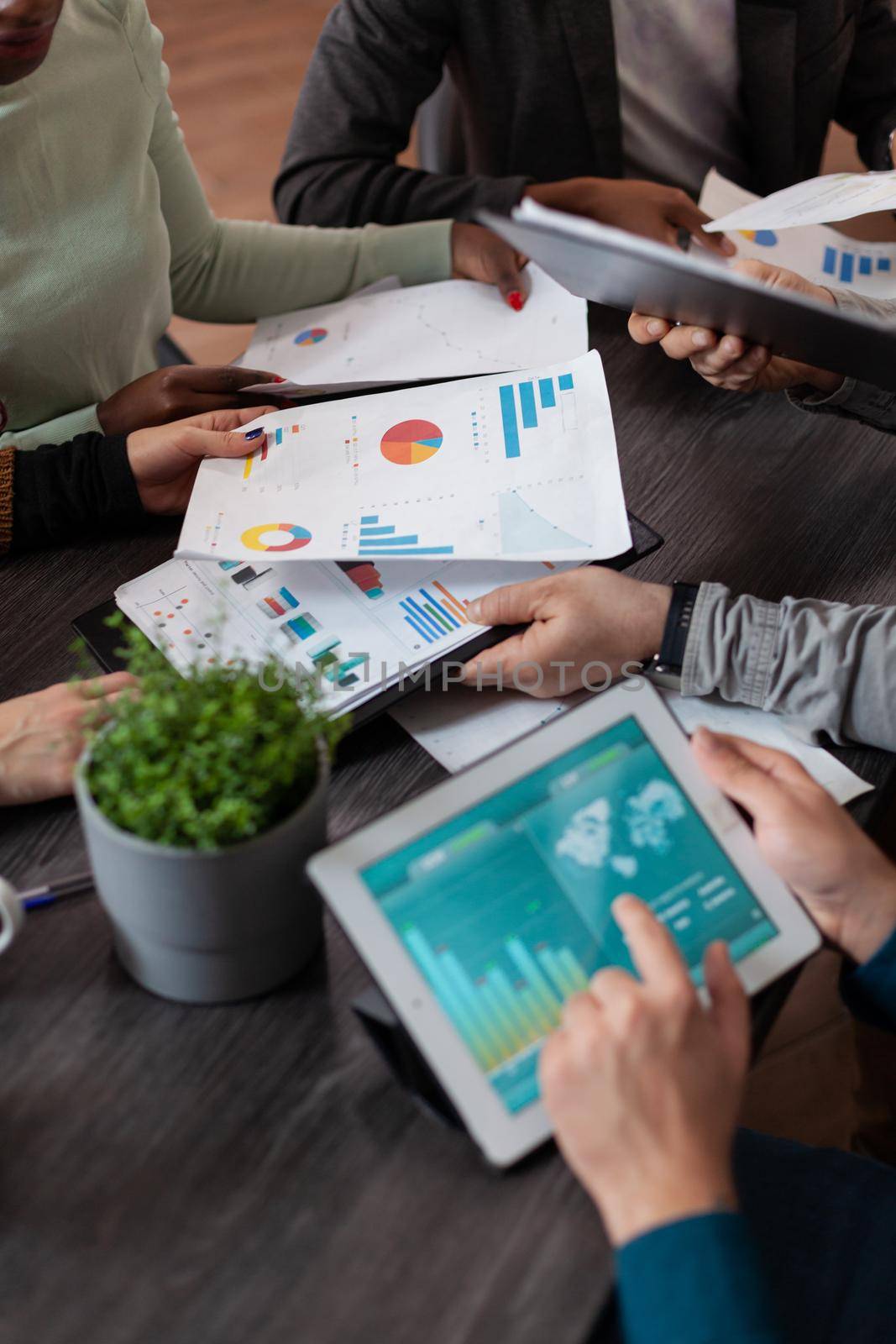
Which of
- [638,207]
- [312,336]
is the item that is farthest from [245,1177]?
[638,207]

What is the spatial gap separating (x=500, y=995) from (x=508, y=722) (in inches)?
11.1

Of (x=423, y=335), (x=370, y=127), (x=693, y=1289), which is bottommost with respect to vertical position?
(x=693, y=1289)

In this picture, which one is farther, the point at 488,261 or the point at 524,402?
the point at 488,261

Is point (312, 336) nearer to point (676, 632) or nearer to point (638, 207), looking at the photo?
point (638, 207)

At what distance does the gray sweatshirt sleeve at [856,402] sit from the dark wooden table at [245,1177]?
16.1 inches

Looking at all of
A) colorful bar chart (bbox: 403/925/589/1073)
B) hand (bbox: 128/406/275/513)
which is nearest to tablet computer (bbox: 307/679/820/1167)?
colorful bar chart (bbox: 403/925/589/1073)

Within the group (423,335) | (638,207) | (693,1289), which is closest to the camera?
(693,1289)

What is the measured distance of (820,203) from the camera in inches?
43.9

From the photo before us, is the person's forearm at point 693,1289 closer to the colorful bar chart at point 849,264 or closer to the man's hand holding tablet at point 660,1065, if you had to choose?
the man's hand holding tablet at point 660,1065

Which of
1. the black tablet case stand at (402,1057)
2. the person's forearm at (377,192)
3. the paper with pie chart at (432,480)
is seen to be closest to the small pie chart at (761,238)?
the person's forearm at (377,192)

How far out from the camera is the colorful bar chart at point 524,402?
964 mm

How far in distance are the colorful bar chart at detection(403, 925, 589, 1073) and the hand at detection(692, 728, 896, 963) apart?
16 centimetres

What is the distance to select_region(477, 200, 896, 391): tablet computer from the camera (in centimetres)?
77

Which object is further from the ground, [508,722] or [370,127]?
[370,127]
